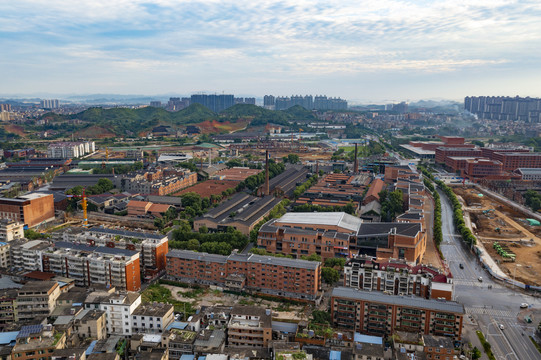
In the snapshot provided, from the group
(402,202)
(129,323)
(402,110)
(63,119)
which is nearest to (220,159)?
(402,202)

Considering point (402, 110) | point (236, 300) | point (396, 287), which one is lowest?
point (236, 300)

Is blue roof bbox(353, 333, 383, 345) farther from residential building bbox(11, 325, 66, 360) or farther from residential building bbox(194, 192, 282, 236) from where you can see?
residential building bbox(194, 192, 282, 236)

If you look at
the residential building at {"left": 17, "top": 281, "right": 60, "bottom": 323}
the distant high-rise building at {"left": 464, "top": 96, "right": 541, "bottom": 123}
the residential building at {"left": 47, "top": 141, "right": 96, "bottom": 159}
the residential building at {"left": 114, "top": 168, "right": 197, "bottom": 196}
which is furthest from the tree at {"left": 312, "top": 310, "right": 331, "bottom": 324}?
the distant high-rise building at {"left": 464, "top": 96, "right": 541, "bottom": 123}

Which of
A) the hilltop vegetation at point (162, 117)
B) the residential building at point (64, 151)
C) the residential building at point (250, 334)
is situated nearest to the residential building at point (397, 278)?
the residential building at point (250, 334)

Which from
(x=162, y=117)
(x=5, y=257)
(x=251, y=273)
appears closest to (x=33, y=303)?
(x=5, y=257)

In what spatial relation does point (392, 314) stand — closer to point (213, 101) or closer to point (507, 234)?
point (507, 234)

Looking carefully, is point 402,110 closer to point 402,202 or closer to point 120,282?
point 402,202
